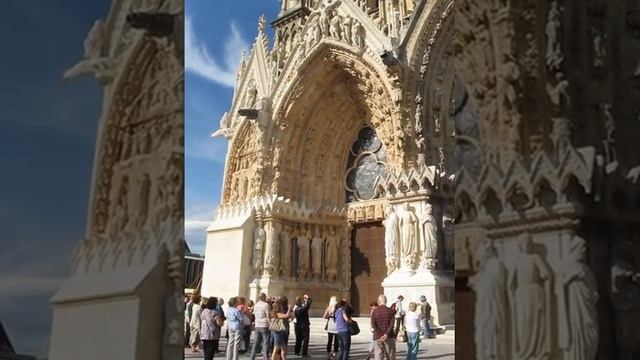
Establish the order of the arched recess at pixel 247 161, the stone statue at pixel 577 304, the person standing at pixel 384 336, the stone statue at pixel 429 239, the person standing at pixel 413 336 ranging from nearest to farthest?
the stone statue at pixel 577 304, the person standing at pixel 384 336, the person standing at pixel 413 336, the stone statue at pixel 429 239, the arched recess at pixel 247 161

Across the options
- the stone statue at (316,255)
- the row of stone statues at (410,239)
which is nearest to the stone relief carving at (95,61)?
the row of stone statues at (410,239)

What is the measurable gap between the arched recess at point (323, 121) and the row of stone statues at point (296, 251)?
1.74 feet

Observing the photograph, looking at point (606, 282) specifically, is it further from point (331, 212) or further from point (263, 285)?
point (331, 212)

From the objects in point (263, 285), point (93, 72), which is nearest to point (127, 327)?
point (93, 72)

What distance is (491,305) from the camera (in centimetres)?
191

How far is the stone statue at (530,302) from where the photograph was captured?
1950 millimetres

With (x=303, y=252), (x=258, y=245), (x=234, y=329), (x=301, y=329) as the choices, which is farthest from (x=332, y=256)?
(x=234, y=329)

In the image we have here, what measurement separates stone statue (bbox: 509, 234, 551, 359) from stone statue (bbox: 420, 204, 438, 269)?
16.1 ft

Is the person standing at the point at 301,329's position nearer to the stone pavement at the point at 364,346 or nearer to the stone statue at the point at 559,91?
the stone pavement at the point at 364,346

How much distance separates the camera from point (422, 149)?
727 centimetres

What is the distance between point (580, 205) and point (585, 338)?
449 millimetres

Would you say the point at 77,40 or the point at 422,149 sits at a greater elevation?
the point at 422,149

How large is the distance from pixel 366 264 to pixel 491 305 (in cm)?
676

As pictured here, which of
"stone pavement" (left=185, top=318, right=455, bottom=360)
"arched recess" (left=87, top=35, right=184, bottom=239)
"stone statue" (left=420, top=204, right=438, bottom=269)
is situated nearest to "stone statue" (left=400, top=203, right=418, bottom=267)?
"stone statue" (left=420, top=204, right=438, bottom=269)
